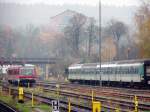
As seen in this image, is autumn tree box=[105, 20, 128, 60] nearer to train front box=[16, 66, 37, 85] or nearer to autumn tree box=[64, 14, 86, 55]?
autumn tree box=[64, 14, 86, 55]

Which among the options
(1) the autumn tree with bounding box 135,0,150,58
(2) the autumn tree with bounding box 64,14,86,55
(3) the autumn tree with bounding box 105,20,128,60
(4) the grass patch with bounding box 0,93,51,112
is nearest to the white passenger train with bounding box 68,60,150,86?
(1) the autumn tree with bounding box 135,0,150,58

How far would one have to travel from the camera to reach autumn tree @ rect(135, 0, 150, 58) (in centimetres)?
6700

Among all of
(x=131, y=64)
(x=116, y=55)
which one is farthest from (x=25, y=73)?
(x=116, y=55)

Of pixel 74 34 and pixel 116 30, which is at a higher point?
pixel 116 30

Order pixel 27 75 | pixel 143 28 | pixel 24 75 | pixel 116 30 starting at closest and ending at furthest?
pixel 24 75 < pixel 27 75 < pixel 143 28 < pixel 116 30

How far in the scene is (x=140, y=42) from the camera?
68625 millimetres

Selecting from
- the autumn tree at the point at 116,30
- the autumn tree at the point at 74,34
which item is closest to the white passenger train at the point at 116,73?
the autumn tree at the point at 74,34

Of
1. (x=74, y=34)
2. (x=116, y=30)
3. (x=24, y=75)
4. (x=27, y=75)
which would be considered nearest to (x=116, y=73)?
(x=27, y=75)

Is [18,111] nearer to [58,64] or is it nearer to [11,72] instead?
[11,72]

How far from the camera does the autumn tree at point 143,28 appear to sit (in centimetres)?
6700

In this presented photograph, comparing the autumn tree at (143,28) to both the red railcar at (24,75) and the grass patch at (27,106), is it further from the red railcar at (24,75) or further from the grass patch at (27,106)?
the grass patch at (27,106)

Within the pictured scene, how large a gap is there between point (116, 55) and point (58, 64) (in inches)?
446

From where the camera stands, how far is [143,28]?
2719 inches

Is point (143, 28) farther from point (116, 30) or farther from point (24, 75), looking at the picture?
point (116, 30)
